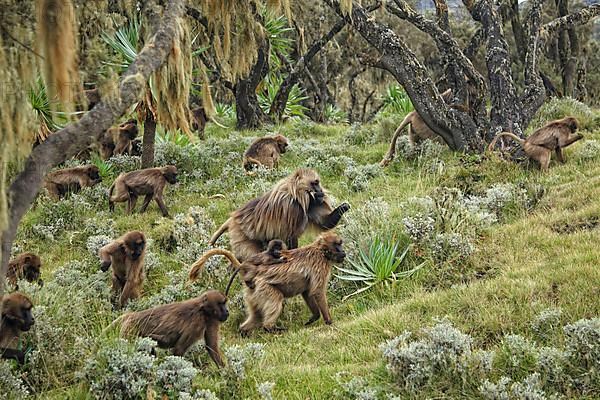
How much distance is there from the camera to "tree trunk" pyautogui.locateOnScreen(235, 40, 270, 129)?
51.0 ft

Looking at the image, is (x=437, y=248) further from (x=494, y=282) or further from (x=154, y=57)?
(x=154, y=57)

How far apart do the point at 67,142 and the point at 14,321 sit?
67.2 inches

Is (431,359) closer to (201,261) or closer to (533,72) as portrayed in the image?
(201,261)

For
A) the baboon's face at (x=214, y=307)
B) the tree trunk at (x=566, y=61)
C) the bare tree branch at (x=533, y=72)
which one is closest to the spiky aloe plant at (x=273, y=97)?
the tree trunk at (x=566, y=61)

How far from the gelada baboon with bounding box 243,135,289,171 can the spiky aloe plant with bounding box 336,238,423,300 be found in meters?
4.55

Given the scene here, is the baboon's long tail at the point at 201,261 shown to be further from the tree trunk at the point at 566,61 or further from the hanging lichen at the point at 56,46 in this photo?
the tree trunk at the point at 566,61

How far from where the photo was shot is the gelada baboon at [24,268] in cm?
726

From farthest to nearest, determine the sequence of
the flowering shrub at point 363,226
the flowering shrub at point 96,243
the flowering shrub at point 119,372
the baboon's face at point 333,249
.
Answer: the flowering shrub at point 96,243, the flowering shrub at point 363,226, the baboon's face at point 333,249, the flowering shrub at point 119,372

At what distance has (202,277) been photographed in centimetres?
771

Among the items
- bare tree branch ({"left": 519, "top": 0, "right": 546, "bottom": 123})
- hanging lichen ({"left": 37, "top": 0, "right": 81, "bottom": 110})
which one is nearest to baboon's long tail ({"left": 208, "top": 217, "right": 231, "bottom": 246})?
hanging lichen ({"left": 37, "top": 0, "right": 81, "bottom": 110})

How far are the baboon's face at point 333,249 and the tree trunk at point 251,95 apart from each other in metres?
9.11

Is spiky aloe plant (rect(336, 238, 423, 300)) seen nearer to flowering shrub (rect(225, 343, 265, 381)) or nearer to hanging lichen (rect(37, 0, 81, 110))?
flowering shrub (rect(225, 343, 265, 381))

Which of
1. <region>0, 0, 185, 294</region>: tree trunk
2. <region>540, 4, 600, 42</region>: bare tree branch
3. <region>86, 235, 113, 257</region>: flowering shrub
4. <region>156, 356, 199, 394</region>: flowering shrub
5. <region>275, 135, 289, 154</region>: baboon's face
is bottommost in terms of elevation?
<region>156, 356, 199, 394</region>: flowering shrub

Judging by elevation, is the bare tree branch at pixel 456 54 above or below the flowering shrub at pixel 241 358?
above
